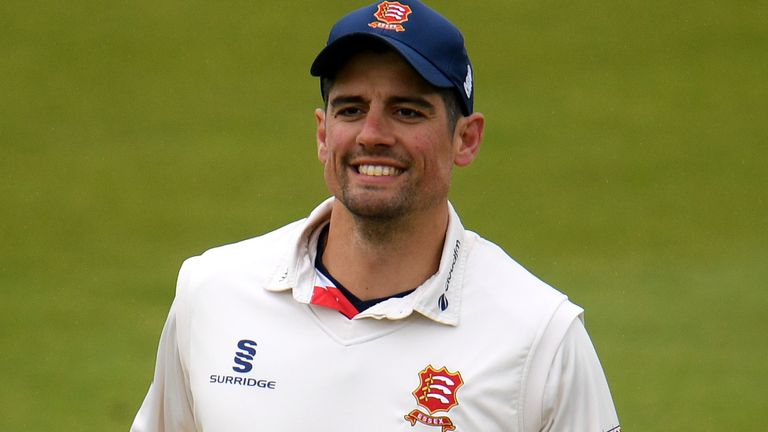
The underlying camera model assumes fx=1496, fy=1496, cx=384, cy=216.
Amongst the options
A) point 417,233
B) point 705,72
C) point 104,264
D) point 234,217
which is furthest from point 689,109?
point 417,233

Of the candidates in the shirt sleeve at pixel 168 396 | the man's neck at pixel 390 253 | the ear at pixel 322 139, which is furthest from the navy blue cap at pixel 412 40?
the shirt sleeve at pixel 168 396

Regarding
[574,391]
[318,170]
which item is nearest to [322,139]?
[574,391]

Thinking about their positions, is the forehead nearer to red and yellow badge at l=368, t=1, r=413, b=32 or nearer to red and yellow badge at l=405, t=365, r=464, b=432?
red and yellow badge at l=368, t=1, r=413, b=32

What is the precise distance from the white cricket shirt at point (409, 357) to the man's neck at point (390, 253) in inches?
1.7

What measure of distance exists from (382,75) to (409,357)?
56cm

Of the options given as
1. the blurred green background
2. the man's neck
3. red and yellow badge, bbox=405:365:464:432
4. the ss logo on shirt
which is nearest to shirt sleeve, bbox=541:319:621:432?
red and yellow badge, bbox=405:365:464:432

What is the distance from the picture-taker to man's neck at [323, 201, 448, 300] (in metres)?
3.01

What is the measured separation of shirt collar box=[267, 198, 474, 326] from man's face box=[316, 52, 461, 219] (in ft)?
0.44

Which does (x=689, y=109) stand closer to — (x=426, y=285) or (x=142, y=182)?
(x=142, y=182)

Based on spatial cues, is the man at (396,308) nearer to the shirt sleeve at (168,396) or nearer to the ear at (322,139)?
the ear at (322,139)

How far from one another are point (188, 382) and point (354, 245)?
0.51 m

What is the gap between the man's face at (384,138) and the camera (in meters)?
2.92

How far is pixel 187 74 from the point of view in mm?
8633

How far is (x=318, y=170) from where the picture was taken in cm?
813
